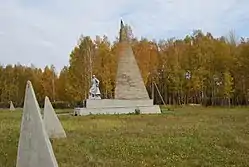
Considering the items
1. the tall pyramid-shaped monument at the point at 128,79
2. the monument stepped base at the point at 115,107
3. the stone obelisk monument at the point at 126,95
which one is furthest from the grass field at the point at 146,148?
the tall pyramid-shaped monument at the point at 128,79

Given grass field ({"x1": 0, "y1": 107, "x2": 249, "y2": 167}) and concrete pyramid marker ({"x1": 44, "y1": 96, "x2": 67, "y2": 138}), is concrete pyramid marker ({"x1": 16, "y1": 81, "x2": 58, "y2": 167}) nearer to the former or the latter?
grass field ({"x1": 0, "y1": 107, "x2": 249, "y2": 167})

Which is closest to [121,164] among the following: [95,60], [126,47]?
[126,47]

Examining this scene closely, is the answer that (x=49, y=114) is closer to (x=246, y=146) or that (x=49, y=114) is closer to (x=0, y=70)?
(x=246, y=146)

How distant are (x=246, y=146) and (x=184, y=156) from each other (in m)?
2.60

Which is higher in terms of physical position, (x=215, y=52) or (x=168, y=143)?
(x=215, y=52)

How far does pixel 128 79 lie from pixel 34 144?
25.2 meters

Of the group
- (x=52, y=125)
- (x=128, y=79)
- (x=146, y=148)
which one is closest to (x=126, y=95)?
(x=128, y=79)

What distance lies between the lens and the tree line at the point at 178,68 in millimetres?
48031

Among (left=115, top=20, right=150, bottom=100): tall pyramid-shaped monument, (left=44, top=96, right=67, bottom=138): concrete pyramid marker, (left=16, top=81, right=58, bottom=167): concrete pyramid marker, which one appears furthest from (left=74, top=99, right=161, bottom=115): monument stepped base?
(left=16, top=81, right=58, bottom=167): concrete pyramid marker

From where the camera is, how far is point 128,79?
105 ft

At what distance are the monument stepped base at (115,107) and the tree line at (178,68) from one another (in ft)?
48.9

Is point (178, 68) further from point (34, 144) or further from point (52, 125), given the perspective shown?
point (34, 144)

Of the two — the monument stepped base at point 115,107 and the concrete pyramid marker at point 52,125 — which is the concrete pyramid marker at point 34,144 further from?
the monument stepped base at point 115,107

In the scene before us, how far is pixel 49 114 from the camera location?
15000mm
